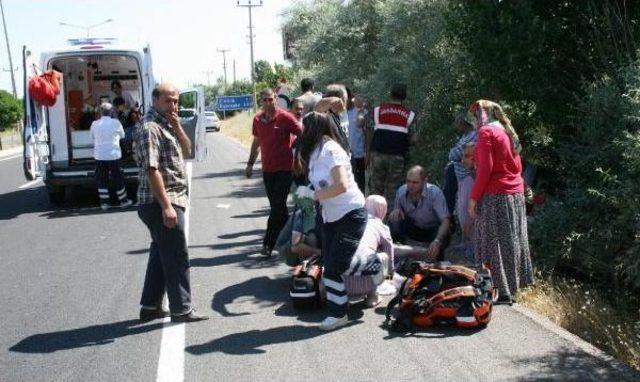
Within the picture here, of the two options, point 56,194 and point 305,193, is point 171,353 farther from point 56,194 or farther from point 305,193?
point 56,194

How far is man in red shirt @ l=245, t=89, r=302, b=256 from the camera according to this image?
7.96 meters

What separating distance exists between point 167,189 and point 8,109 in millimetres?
52510

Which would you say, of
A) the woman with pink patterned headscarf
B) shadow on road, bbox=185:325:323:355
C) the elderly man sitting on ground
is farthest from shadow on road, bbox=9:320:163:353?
the elderly man sitting on ground

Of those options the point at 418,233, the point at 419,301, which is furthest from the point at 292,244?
the point at 419,301

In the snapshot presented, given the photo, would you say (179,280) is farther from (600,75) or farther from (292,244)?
(600,75)

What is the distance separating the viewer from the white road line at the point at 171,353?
4716 mm

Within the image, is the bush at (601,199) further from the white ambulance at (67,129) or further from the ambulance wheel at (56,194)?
the ambulance wheel at (56,194)

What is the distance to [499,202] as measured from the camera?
234 inches

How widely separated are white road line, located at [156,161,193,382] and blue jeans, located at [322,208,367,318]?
3.89ft

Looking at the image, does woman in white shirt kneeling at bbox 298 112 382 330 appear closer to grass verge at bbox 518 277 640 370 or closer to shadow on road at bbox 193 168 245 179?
grass verge at bbox 518 277 640 370

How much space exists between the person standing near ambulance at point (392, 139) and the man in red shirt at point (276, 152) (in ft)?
3.39

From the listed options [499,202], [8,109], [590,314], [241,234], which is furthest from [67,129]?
[8,109]

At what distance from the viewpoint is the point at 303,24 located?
2127 centimetres

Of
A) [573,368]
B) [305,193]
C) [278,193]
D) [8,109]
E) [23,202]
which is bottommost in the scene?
[23,202]
